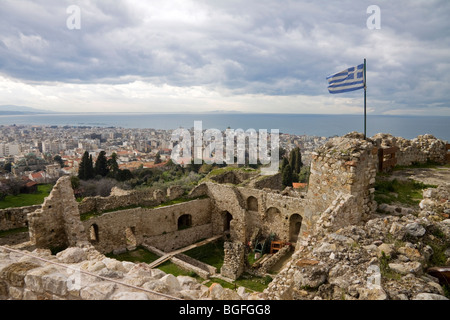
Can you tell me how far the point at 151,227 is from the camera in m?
15.4

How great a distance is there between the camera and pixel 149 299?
2.90 meters

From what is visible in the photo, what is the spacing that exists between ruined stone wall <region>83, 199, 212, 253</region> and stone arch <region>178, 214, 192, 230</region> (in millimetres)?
207

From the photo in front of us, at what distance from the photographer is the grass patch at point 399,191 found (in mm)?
6629

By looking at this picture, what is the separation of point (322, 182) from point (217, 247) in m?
11.5

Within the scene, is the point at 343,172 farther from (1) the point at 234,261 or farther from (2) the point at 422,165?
(1) the point at 234,261

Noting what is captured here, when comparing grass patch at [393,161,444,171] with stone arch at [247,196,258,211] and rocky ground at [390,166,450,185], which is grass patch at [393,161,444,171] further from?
stone arch at [247,196,258,211]

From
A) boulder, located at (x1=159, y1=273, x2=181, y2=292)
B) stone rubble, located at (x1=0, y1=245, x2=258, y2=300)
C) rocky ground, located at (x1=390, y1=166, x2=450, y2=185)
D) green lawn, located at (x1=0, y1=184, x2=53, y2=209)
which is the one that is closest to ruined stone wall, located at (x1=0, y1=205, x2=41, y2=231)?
stone rubble, located at (x1=0, y1=245, x2=258, y2=300)

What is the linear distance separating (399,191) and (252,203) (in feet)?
35.4

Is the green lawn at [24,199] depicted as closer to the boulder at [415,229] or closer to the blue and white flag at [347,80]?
the blue and white flag at [347,80]

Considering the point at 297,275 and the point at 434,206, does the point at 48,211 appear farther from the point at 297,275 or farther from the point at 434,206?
the point at 434,206

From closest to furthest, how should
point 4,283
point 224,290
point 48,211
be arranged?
point 224,290 < point 4,283 < point 48,211

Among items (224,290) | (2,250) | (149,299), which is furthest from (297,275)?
(2,250)

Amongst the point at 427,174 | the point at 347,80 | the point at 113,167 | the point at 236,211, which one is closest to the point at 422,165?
the point at 427,174

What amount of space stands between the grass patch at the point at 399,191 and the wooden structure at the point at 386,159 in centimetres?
82
